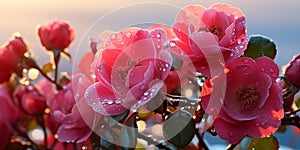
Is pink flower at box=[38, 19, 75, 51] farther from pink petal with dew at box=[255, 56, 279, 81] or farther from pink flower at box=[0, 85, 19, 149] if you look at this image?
pink petal with dew at box=[255, 56, 279, 81]

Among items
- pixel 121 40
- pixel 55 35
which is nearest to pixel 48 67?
pixel 55 35

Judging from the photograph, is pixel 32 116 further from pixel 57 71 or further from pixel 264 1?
pixel 264 1

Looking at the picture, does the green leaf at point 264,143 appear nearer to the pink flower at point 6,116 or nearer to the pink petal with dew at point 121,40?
the pink petal with dew at point 121,40

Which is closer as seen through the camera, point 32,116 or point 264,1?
point 32,116

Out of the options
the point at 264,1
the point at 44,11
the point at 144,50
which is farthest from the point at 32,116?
the point at 264,1

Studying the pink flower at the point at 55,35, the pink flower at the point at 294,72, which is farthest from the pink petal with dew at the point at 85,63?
the pink flower at the point at 294,72

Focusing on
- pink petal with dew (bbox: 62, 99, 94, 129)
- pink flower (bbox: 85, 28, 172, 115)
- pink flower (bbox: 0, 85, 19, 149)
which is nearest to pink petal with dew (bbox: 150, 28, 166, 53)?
pink flower (bbox: 85, 28, 172, 115)
